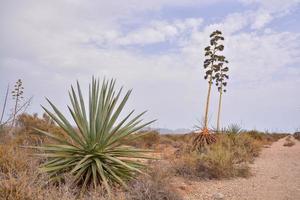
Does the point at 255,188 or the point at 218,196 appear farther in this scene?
the point at 255,188

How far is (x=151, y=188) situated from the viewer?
6180 millimetres

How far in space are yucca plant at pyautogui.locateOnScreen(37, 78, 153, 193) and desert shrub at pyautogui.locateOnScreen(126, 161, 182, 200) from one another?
0.70 ft

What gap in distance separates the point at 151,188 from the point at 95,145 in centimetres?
130

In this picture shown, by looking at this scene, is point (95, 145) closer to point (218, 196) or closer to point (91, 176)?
point (91, 176)

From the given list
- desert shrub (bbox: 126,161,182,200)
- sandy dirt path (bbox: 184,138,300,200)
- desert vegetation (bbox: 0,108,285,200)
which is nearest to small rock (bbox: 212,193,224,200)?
sandy dirt path (bbox: 184,138,300,200)

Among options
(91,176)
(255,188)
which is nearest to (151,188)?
(91,176)

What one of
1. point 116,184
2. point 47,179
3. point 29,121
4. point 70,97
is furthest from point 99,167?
point 29,121

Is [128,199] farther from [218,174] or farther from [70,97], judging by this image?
[218,174]

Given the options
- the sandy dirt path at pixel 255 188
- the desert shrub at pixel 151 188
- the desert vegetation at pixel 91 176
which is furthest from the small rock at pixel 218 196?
the desert shrub at pixel 151 188

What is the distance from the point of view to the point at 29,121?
16.2 metres

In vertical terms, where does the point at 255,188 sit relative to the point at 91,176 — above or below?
below

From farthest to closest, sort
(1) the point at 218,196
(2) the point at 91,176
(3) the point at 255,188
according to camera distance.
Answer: (3) the point at 255,188 < (1) the point at 218,196 < (2) the point at 91,176

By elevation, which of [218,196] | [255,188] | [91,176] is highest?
[91,176]

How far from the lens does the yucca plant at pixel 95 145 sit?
19.9 feet
